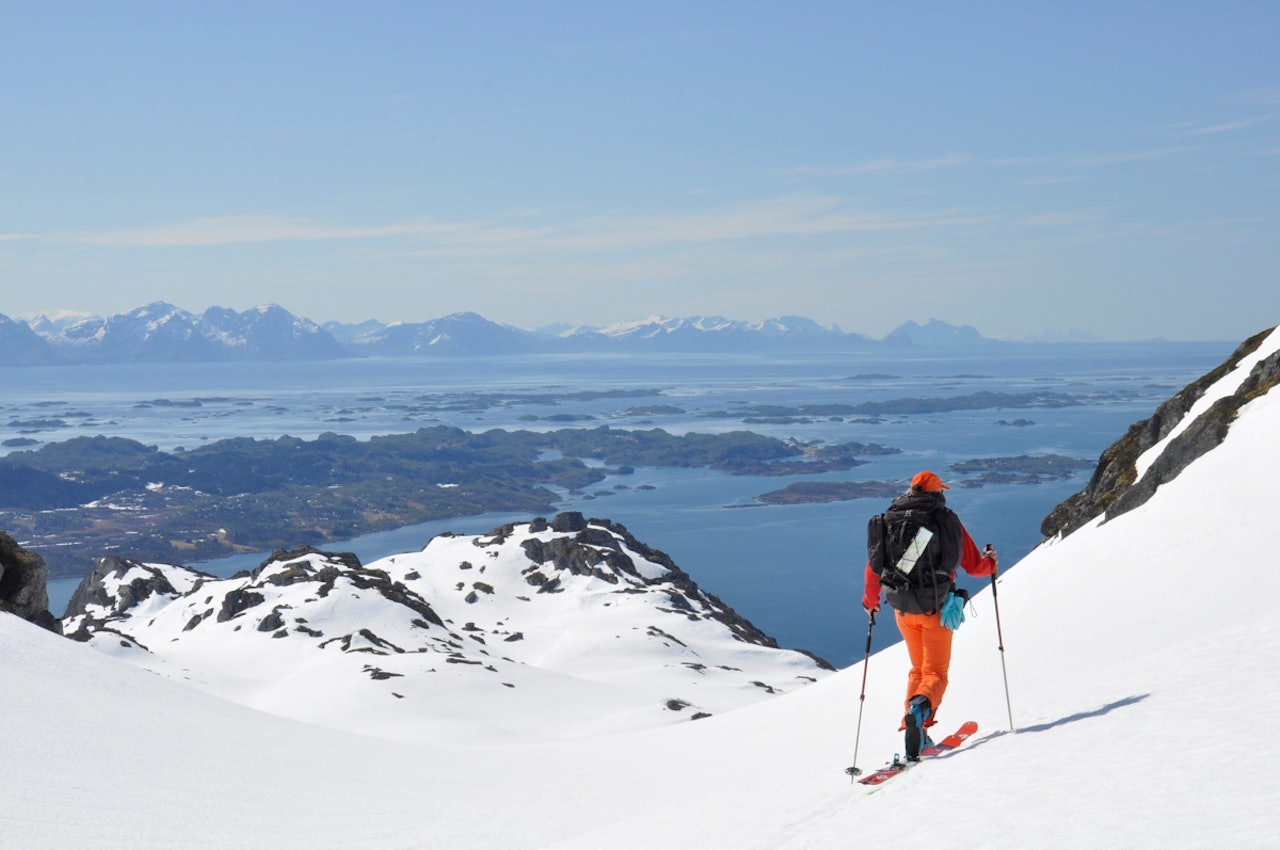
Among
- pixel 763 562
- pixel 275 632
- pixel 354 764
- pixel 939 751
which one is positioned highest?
pixel 939 751

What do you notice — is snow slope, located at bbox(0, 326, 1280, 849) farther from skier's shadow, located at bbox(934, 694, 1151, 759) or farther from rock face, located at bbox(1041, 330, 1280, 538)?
rock face, located at bbox(1041, 330, 1280, 538)

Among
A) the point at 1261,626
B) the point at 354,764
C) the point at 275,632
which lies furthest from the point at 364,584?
the point at 1261,626

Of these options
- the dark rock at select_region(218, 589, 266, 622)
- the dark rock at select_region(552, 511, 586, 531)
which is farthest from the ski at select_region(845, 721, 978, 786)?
the dark rock at select_region(552, 511, 586, 531)

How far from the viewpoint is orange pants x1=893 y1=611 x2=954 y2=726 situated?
9414 millimetres

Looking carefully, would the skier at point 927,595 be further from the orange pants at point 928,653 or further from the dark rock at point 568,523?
the dark rock at point 568,523

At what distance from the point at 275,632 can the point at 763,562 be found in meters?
93.9

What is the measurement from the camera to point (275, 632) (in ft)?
247

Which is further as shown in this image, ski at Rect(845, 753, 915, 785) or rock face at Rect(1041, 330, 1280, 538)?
rock face at Rect(1041, 330, 1280, 538)

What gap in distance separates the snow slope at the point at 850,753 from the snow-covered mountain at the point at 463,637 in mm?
29414

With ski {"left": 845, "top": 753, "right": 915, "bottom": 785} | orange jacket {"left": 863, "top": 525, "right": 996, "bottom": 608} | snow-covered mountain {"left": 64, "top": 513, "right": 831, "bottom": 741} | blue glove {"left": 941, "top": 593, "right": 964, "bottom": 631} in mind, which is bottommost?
snow-covered mountain {"left": 64, "top": 513, "right": 831, "bottom": 741}

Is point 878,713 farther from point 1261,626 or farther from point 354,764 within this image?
point 354,764

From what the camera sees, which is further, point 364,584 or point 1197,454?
point 364,584

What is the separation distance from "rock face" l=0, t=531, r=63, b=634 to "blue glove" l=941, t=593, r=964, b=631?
25889 mm

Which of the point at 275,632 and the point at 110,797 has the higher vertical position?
the point at 110,797
